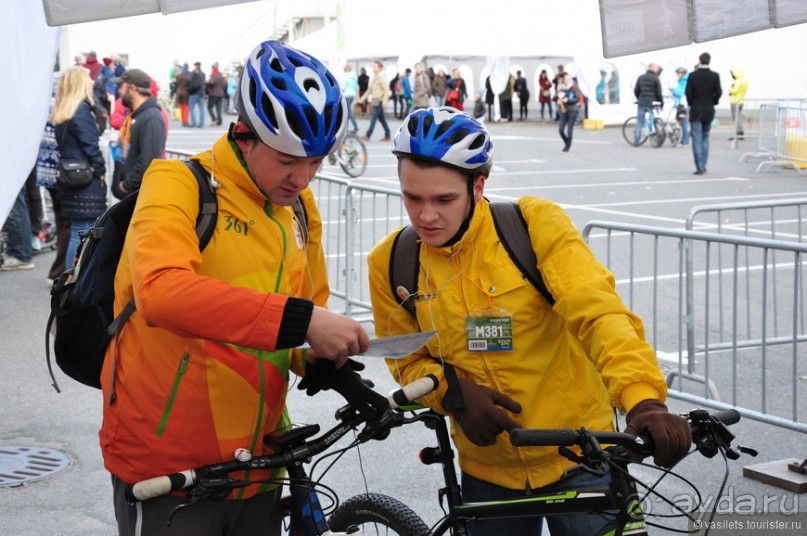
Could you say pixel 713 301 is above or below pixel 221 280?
below

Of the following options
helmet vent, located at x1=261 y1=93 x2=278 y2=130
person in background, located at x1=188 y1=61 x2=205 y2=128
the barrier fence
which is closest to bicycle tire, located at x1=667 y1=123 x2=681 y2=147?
the barrier fence

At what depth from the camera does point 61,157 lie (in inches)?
388

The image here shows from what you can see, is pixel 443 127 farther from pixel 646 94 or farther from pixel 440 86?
pixel 440 86

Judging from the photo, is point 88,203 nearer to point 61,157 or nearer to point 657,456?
point 61,157

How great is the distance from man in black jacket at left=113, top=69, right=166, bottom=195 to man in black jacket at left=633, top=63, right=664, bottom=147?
19146 mm

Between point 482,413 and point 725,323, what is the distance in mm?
6603

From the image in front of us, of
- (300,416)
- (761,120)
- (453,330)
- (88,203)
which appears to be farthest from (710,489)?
(761,120)

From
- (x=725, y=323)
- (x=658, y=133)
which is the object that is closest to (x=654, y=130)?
(x=658, y=133)

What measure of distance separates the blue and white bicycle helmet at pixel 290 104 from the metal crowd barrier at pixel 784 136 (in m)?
19.7

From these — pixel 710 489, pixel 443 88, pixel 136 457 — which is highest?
pixel 443 88

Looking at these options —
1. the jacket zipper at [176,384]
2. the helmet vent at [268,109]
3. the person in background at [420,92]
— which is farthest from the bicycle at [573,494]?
the person in background at [420,92]

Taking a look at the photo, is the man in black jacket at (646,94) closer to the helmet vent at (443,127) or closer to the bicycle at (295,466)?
the helmet vent at (443,127)

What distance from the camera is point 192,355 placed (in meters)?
2.60

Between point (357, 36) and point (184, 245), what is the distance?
32.0 meters
